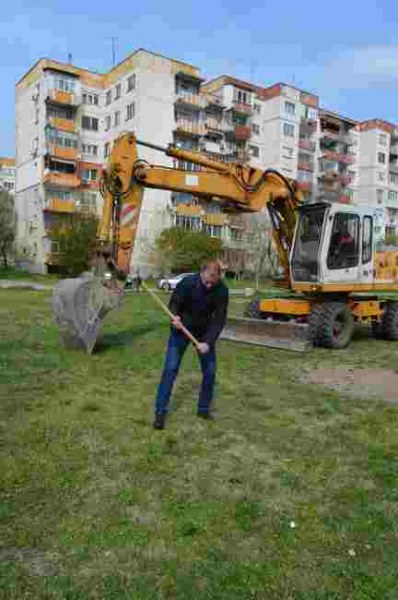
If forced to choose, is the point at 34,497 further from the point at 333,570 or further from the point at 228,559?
the point at 333,570

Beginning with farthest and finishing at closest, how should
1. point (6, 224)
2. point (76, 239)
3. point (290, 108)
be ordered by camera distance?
point (290, 108)
point (6, 224)
point (76, 239)

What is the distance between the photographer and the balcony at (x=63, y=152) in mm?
48312

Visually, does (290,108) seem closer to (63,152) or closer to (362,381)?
(63,152)

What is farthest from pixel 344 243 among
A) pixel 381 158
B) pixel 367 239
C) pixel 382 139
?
pixel 382 139

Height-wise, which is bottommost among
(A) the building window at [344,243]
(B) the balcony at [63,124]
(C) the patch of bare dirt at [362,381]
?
(C) the patch of bare dirt at [362,381]

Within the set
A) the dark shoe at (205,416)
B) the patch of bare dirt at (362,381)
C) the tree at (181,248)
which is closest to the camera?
the dark shoe at (205,416)

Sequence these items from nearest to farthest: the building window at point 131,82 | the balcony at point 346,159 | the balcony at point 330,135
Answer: the building window at point 131,82
the balcony at point 330,135
the balcony at point 346,159

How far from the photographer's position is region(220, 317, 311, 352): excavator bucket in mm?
10133

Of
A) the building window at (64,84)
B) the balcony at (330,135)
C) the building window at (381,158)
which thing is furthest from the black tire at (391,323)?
the building window at (381,158)

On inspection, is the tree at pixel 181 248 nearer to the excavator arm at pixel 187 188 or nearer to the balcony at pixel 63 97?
the balcony at pixel 63 97

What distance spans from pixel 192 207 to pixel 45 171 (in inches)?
570

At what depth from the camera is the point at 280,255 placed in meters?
11.7

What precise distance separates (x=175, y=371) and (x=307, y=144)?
205 ft

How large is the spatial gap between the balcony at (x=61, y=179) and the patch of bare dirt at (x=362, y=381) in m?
44.2
